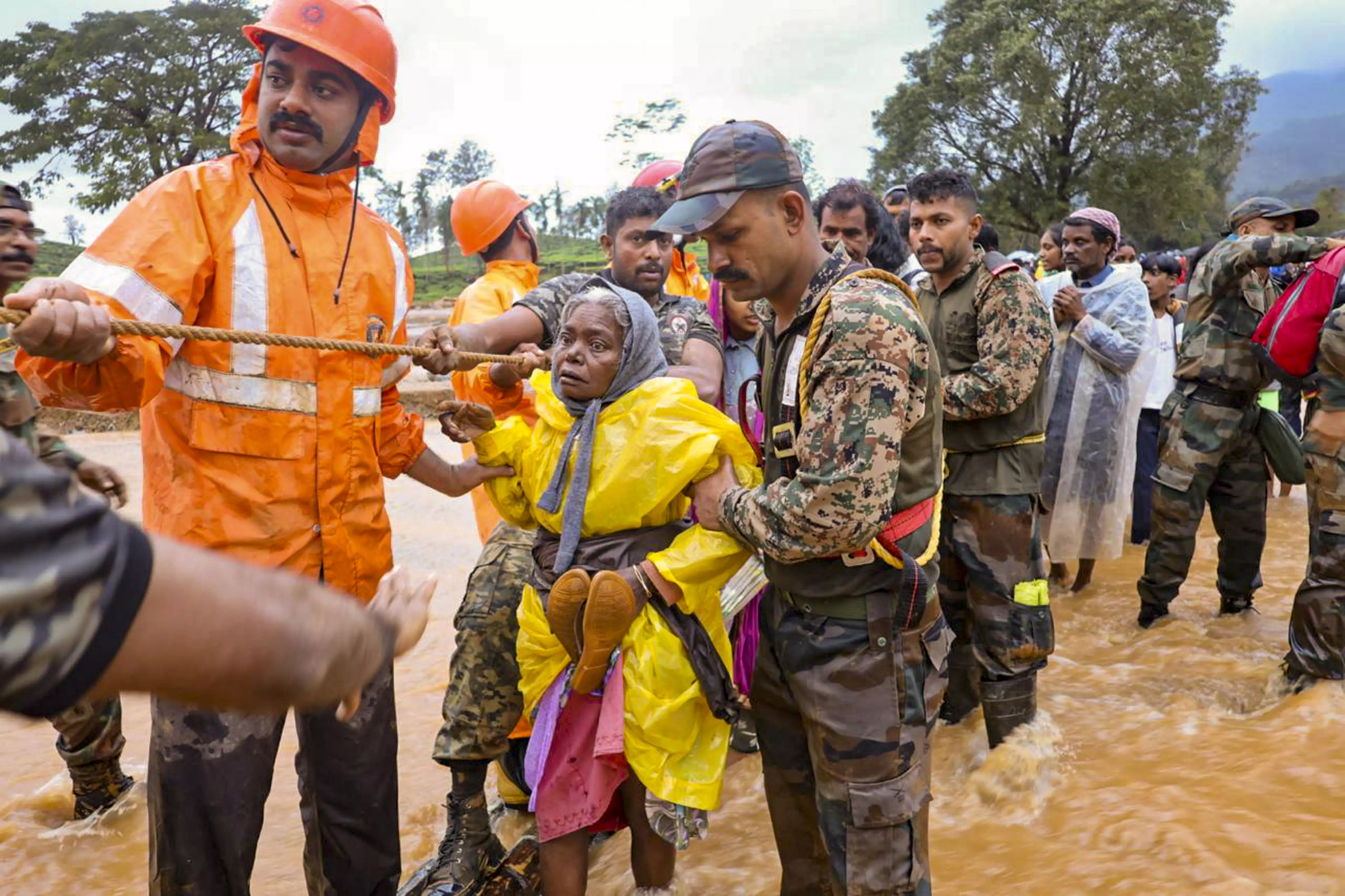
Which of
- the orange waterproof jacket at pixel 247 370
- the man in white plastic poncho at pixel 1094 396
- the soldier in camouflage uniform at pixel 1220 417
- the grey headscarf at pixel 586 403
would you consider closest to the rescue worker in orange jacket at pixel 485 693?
the grey headscarf at pixel 586 403

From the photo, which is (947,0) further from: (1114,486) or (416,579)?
(416,579)

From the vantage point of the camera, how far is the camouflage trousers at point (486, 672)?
10.2 ft

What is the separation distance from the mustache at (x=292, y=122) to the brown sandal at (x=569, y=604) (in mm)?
1459

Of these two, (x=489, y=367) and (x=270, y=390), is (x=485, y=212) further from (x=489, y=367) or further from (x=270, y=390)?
(x=270, y=390)

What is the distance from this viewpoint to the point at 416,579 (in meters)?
1.62

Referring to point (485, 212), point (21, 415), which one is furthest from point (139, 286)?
point (485, 212)

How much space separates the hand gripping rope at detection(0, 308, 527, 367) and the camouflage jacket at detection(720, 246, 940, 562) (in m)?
1.11

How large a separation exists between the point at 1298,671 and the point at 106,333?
4.77 m

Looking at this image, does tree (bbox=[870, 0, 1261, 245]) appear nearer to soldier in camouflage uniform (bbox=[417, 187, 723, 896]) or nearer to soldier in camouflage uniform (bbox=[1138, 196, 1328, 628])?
soldier in camouflage uniform (bbox=[1138, 196, 1328, 628])

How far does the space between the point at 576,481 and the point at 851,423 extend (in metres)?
0.95

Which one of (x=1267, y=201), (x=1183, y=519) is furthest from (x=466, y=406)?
(x=1267, y=201)

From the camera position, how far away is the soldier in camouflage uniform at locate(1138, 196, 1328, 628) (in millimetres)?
4965

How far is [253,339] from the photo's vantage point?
222cm

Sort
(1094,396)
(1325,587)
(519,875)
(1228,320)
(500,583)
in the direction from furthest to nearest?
(1094,396) → (1228,320) → (1325,587) → (500,583) → (519,875)
